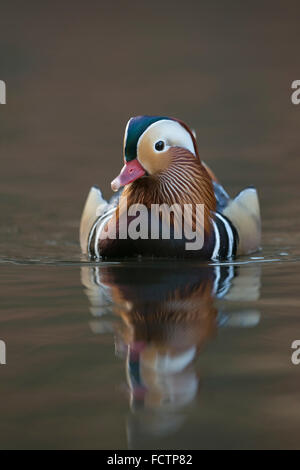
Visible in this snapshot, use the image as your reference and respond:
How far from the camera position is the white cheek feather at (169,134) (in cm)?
351

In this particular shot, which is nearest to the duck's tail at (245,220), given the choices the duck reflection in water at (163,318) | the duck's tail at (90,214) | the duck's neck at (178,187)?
the duck's neck at (178,187)

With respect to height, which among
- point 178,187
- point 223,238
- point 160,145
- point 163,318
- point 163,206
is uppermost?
point 160,145

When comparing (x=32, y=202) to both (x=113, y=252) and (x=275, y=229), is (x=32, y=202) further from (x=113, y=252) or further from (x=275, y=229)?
(x=113, y=252)

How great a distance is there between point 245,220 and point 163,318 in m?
1.95

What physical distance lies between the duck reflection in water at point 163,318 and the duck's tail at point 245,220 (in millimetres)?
622

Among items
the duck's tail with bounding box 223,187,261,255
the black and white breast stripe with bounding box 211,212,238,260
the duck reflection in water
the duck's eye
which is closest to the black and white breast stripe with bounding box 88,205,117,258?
the duck reflection in water

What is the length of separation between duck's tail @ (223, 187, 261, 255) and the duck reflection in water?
24.5 inches

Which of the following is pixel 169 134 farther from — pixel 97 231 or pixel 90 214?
pixel 90 214

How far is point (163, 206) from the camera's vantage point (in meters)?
3.67

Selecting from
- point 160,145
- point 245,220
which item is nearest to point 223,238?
point 245,220

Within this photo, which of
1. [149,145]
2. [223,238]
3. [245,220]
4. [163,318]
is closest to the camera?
[163,318]

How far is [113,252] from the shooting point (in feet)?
11.7

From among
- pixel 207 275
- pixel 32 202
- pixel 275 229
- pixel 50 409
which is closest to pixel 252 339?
pixel 50 409

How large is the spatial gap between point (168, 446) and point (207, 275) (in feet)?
5.82
